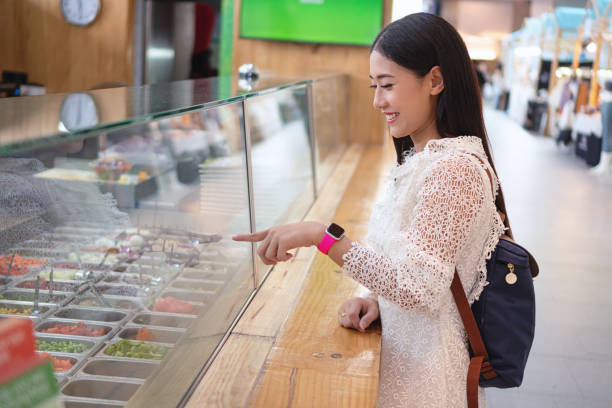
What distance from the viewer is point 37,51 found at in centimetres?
757

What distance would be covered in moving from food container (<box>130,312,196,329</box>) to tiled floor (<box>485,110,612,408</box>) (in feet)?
6.73

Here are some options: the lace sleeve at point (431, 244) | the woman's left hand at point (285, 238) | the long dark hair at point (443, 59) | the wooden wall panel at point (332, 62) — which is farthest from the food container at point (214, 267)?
the wooden wall panel at point (332, 62)

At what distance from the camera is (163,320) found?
1.86 m

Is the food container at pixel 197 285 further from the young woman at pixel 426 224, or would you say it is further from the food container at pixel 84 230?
the young woman at pixel 426 224

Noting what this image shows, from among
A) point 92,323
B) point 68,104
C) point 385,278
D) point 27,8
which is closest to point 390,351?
point 385,278

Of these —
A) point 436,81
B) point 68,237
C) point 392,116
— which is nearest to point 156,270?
point 68,237

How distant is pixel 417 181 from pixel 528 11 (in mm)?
33683

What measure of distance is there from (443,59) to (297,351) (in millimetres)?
834

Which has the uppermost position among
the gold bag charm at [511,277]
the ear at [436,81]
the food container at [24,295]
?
the ear at [436,81]

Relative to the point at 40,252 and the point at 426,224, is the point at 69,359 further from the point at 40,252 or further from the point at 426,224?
the point at 426,224

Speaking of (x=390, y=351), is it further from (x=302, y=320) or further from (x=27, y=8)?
(x=27, y=8)

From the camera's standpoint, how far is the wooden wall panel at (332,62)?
7383 mm

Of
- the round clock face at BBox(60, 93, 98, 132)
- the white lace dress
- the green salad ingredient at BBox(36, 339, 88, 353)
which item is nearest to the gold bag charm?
the white lace dress

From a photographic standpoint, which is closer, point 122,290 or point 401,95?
point 401,95
